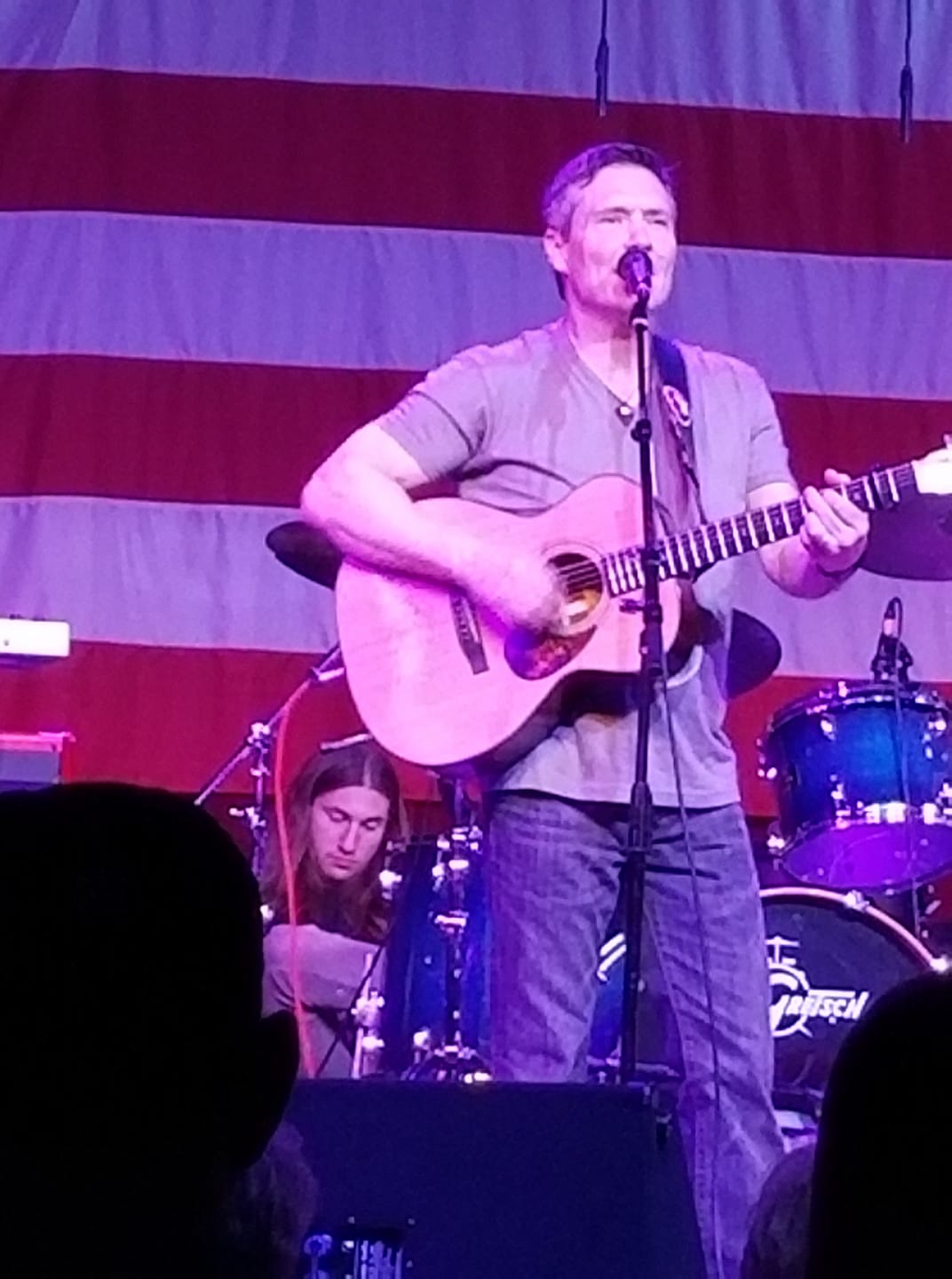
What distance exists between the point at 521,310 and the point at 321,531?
2.02 metres

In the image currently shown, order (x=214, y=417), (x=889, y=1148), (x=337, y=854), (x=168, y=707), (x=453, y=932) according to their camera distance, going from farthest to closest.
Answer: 1. (x=214, y=417)
2. (x=168, y=707)
3. (x=337, y=854)
4. (x=453, y=932)
5. (x=889, y=1148)

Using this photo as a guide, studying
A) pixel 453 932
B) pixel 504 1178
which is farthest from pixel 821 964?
pixel 504 1178

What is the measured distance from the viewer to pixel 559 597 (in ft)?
12.2

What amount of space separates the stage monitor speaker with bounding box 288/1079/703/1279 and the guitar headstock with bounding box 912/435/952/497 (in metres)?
1.53

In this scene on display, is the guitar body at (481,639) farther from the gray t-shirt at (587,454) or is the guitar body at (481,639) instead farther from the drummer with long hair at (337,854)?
the drummer with long hair at (337,854)

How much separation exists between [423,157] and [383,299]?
38 centimetres

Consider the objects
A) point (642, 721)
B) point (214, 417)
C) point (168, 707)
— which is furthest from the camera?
point (214, 417)

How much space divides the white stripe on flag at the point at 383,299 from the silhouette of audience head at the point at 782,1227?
15.0ft

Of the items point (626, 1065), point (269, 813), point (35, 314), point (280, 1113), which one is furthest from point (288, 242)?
point (280, 1113)

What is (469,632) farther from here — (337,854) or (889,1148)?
(889,1148)

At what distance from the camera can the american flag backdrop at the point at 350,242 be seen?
5.74 m

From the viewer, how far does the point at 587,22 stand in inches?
231

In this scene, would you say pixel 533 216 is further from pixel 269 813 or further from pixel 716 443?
A: pixel 716 443

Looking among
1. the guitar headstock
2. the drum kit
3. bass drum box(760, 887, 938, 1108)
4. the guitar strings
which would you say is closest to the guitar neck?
the guitar strings
